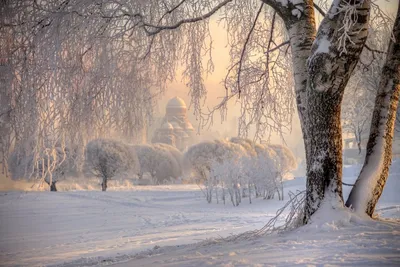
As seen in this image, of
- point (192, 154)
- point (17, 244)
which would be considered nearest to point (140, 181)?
point (192, 154)

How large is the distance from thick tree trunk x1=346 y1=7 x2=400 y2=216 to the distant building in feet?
175

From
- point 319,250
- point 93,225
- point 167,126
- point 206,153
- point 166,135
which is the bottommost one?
point 93,225

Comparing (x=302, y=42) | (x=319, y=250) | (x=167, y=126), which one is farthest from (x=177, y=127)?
(x=319, y=250)

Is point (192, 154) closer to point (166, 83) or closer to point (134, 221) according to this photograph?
point (134, 221)

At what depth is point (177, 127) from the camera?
5981 cm

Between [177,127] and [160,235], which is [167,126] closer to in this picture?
[177,127]

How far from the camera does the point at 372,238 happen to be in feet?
9.21

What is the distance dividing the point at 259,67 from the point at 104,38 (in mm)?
2259

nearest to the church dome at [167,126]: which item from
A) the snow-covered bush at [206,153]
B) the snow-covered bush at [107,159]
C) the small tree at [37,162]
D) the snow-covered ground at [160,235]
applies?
the snow-covered bush at [206,153]

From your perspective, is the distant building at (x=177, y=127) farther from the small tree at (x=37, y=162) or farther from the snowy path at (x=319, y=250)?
the snowy path at (x=319, y=250)

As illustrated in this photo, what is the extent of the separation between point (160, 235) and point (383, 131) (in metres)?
6.77

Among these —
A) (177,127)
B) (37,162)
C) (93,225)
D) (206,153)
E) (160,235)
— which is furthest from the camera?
(177,127)

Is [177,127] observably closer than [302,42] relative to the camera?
No

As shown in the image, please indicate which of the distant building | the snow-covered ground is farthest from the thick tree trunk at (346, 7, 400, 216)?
the distant building
